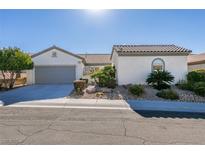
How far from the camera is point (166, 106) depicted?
43.3 feet

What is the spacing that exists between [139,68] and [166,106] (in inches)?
302

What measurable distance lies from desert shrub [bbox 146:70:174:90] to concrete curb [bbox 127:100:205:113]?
411cm

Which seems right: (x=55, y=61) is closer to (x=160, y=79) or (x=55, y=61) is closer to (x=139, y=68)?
(x=139, y=68)

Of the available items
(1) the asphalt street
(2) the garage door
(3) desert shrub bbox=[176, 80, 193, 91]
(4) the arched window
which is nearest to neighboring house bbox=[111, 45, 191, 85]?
(4) the arched window

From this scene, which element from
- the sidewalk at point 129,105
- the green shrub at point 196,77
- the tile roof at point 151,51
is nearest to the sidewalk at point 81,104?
the sidewalk at point 129,105

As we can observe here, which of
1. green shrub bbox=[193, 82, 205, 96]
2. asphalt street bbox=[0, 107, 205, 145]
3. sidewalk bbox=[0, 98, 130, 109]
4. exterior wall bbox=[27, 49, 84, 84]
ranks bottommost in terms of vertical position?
asphalt street bbox=[0, 107, 205, 145]

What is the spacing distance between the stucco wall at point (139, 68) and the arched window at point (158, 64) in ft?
0.84

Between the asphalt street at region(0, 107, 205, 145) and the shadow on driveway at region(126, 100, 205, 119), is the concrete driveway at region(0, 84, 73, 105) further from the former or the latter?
the shadow on driveway at region(126, 100, 205, 119)

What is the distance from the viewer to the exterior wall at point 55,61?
26703mm

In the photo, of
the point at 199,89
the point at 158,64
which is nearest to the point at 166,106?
the point at 199,89

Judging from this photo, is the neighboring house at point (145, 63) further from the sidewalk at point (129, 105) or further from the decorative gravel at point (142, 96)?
the sidewalk at point (129, 105)

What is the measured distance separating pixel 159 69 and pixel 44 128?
14671mm

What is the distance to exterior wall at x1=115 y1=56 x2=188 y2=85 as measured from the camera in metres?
20.5
